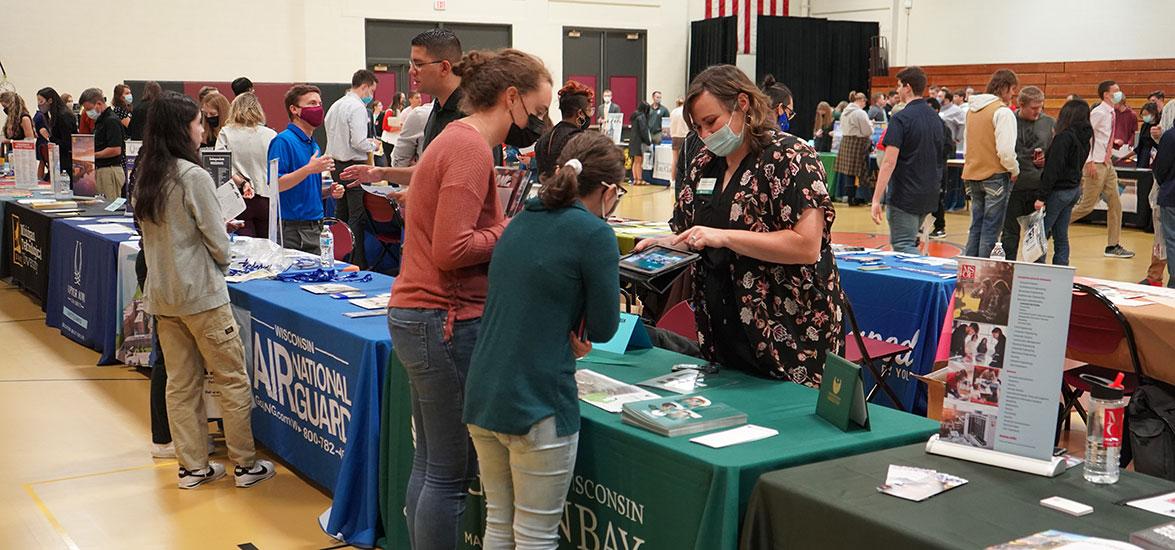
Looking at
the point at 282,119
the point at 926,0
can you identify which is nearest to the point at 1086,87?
the point at 926,0

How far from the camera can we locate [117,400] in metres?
4.97

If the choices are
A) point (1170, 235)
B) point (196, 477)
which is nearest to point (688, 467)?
point (196, 477)

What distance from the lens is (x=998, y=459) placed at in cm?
198

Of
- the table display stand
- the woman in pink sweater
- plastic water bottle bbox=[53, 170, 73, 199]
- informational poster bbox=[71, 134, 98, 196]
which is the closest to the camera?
the table display stand

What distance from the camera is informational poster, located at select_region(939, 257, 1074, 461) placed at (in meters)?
1.89

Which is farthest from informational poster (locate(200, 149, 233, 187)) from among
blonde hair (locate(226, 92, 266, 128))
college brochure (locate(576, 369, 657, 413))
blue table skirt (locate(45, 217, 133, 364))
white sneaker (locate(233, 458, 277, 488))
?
college brochure (locate(576, 369, 657, 413))

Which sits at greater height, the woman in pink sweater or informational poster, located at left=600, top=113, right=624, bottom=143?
informational poster, located at left=600, top=113, right=624, bottom=143

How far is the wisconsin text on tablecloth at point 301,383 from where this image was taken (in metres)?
3.44

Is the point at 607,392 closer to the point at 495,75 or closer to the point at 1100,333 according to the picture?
the point at 495,75

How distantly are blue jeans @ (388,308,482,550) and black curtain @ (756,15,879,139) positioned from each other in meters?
18.1

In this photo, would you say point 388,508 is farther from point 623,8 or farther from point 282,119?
point 623,8

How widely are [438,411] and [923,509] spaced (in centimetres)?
109

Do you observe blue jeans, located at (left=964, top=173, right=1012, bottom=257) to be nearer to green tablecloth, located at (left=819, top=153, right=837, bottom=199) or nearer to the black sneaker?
the black sneaker

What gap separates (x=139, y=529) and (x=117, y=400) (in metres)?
1.74
